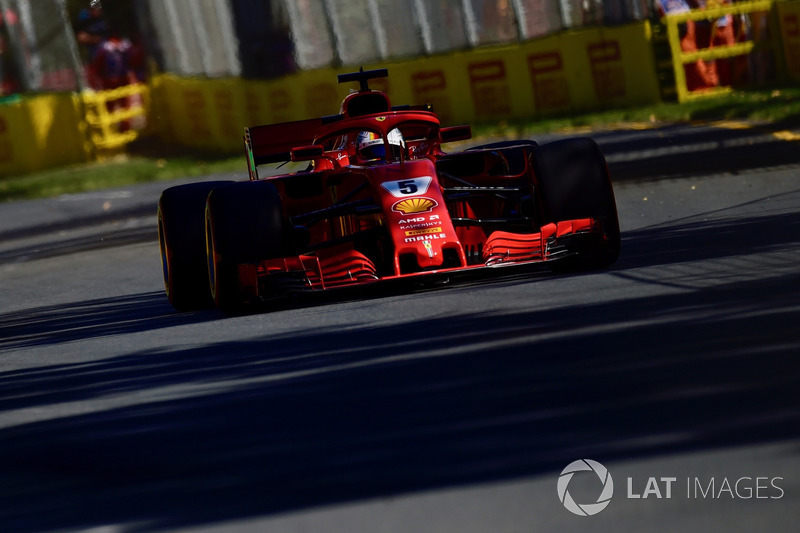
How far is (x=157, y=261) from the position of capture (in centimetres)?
1306

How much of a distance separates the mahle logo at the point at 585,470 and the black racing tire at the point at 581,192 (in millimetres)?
4167

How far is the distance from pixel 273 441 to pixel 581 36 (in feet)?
61.1

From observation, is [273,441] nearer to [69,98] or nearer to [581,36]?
[581,36]

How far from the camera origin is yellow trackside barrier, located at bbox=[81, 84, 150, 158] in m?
28.2

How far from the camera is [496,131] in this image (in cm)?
2223

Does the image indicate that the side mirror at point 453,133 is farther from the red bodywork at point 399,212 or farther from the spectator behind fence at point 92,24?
the spectator behind fence at point 92,24

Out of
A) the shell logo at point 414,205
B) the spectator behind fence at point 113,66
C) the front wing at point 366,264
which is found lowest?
the front wing at point 366,264

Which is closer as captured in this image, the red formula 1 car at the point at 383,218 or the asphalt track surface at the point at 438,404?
the asphalt track surface at the point at 438,404

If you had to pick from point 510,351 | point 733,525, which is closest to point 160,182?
point 510,351

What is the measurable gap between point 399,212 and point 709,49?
49.3ft

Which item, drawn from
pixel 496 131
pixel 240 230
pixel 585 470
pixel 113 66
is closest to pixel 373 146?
pixel 240 230

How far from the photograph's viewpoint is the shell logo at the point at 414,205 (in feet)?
27.9

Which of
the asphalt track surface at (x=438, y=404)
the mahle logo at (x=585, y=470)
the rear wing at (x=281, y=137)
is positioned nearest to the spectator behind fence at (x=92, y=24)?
the rear wing at (x=281, y=137)

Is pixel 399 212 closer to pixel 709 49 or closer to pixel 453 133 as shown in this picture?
pixel 453 133
